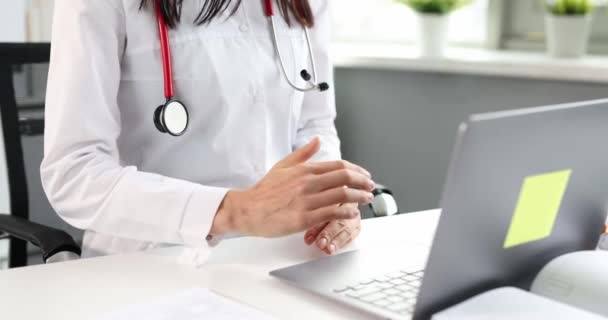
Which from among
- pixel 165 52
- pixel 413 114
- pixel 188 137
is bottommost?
pixel 413 114

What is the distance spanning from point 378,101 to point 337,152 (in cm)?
105

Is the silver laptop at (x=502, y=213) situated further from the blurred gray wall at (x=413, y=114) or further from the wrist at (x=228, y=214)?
the blurred gray wall at (x=413, y=114)

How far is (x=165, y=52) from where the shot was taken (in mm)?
1161

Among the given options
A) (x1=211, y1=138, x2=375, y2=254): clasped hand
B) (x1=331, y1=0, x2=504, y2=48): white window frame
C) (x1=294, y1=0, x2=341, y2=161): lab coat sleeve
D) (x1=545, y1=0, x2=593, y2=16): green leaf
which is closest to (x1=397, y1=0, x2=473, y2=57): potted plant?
(x1=331, y1=0, x2=504, y2=48): white window frame

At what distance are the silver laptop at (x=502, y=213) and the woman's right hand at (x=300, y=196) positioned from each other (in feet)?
0.20

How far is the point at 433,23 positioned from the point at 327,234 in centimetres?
142

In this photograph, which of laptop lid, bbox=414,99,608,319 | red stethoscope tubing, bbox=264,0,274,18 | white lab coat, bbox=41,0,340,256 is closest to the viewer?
laptop lid, bbox=414,99,608,319

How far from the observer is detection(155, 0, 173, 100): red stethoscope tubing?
116cm

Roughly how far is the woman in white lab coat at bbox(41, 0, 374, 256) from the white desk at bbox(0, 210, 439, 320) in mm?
39

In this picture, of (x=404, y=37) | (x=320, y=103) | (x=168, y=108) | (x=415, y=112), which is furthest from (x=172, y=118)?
(x=404, y=37)

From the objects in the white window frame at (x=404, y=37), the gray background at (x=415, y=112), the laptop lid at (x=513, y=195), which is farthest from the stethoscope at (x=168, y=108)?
the white window frame at (x=404, y=37)

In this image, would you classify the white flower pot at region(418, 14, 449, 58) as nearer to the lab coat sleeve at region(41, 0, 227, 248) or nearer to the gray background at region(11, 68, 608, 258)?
the gray background at region(11, 68, 608, 258)

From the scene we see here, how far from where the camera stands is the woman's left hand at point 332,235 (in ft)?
3.49

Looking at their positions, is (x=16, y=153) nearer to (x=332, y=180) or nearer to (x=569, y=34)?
(x=332, y=180)
